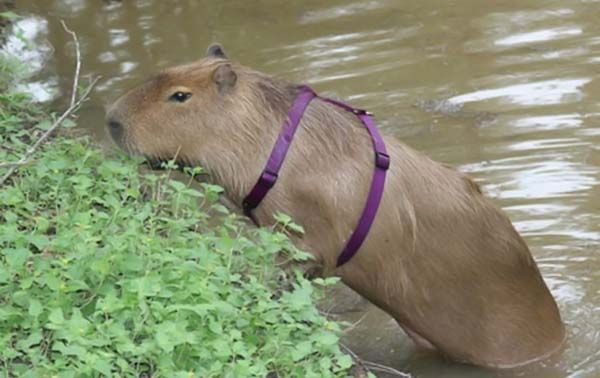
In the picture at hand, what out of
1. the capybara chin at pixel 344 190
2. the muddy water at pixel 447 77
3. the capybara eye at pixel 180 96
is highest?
the capybara eye at pixel 180 96

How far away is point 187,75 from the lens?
15.0 ft

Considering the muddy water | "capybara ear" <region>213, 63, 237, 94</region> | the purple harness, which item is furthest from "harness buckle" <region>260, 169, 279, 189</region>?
the muddy water

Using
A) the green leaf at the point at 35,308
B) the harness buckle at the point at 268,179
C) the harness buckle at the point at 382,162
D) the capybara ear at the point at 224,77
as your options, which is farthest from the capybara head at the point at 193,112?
the green leaf at the point at 35,308

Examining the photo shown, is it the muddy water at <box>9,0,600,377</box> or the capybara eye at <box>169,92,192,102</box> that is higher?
the capybara eye at <box>169,92,192,102</box>

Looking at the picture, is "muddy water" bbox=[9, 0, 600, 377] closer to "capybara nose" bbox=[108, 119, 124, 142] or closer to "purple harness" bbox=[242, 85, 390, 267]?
"purple harness" bbox=[242, 85, 390, 267]

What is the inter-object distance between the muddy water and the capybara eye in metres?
1.42

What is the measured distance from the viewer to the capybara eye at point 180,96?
4555mm

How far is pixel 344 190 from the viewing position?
14.6 feet

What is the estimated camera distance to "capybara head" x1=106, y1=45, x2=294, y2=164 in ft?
14.9

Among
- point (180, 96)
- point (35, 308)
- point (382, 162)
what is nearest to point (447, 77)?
point (382, 162)

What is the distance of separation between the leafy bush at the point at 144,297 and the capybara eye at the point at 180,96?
36 cm

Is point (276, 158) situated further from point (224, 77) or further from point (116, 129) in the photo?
point (116, 129)

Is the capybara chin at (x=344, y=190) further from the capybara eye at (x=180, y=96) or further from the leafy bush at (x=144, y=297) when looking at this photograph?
the leafy bush at (x=144, y=297)

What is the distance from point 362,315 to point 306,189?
51.9 inches
